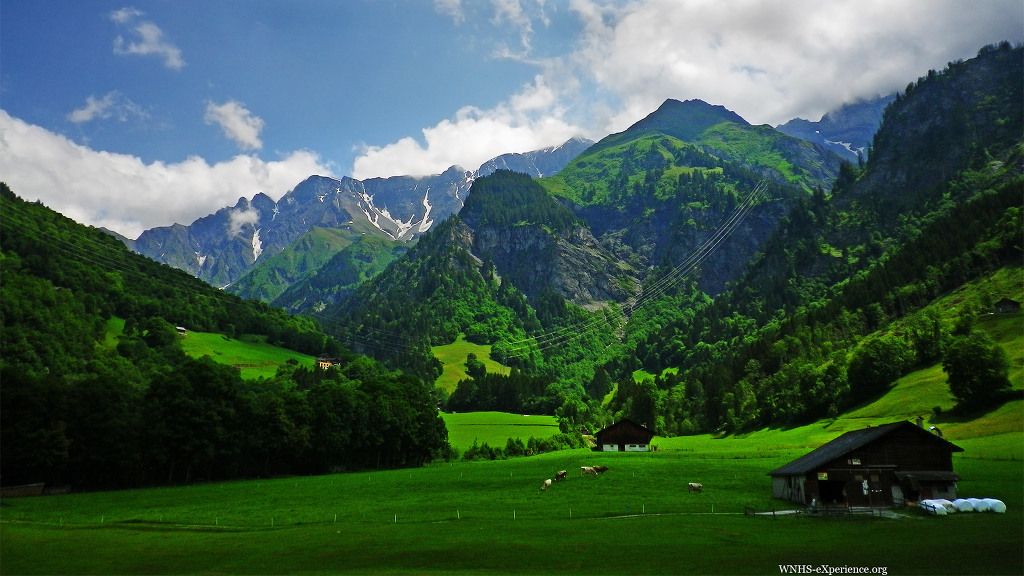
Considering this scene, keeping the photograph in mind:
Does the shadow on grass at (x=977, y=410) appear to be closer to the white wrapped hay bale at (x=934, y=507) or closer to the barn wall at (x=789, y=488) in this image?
the barn wall at (x=789, y=488)

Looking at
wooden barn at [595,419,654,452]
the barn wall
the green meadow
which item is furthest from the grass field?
wooden barn at [595,419,654,452]

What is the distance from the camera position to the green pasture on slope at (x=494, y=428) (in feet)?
497

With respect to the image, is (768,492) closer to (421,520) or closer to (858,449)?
(858,449)

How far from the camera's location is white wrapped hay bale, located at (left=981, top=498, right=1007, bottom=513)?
45469mm

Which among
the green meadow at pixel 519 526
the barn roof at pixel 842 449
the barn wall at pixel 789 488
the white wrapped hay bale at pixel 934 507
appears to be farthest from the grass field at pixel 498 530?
the barn roof at pixel 842 449

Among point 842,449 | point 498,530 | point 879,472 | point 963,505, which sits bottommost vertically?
point 498,530

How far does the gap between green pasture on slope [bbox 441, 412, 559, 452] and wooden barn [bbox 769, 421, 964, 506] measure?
310ft

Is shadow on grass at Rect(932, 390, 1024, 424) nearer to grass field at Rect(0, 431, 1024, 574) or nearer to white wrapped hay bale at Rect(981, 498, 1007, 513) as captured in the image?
grass field at Rect(0, 431, 1024, 574)

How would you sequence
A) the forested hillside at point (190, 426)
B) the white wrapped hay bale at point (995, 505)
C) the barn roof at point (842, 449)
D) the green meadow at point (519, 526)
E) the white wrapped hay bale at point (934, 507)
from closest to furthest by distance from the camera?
the green meadow at point (519, 526) < the white wrapped hay bale at point (995, 505) < the white wrapped hay bale at point (934, 507) < the barn roof at point (842, 449) < the forested hillside at point (190, 426)

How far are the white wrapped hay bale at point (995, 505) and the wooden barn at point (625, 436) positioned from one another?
7701 cm

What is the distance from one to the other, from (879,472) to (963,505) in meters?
7.69

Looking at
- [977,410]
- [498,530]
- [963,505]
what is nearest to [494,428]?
[977,410]

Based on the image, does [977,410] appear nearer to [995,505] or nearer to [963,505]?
[963,505]

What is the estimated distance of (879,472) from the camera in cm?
5459
